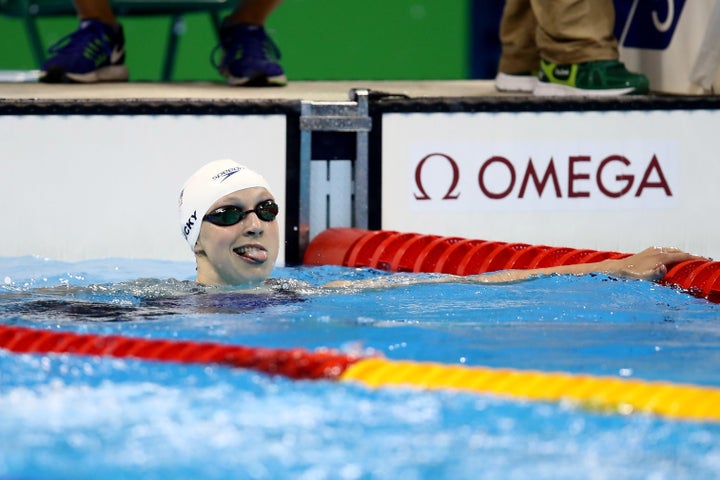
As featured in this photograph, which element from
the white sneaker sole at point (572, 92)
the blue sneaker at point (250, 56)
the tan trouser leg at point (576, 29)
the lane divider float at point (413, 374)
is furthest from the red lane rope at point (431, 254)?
the lane divider float at point (413, 374)

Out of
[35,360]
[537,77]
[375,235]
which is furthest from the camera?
[537,77]

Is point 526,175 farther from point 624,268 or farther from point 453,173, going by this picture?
point 624,268

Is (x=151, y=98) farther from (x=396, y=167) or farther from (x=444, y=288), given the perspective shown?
(x=444, y=288)

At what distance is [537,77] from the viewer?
5008 millimetres

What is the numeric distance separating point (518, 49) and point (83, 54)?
171cm

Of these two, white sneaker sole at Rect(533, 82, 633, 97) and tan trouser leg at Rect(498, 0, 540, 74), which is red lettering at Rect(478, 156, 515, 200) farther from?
tan trouser leg at Rect(498, 0, 540, 74)

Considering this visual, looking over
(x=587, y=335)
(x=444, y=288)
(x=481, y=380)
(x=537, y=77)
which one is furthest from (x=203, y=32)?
(x=481, y=380)

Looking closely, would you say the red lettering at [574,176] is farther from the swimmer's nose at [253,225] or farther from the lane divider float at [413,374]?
the lane divider float at [413,374]

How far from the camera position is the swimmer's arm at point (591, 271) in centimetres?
353

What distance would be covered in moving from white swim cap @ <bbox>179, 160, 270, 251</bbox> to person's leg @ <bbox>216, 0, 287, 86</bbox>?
5.00 ft

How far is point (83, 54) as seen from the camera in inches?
201

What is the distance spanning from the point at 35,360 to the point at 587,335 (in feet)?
3.99

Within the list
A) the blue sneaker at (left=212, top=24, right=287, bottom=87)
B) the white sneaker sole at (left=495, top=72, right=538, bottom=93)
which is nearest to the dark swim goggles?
the blue sneaker at (left=212, top=24, right=287, bottom=87)

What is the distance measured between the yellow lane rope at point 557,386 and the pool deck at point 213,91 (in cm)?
225
